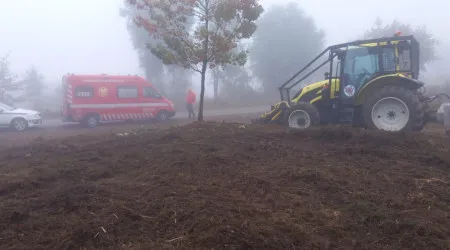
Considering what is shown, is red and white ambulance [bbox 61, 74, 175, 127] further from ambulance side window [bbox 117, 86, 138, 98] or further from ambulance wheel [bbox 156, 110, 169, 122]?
ambulance wheel [bbox 156, 110, 169, 122]

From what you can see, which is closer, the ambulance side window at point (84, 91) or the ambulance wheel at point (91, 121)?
the ambulance side window at point (84, 91)

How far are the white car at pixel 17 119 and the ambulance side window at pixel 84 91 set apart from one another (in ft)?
8.31

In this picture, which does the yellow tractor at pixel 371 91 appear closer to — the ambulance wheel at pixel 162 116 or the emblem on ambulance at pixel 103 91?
the ambulance wheel at pixel 162 116

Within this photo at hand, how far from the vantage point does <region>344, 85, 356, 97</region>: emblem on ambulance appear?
988cm

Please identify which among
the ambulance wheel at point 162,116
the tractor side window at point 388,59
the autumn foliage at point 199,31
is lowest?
the ambulance wheel at point 162,116

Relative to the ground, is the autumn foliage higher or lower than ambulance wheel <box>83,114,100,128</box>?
higher

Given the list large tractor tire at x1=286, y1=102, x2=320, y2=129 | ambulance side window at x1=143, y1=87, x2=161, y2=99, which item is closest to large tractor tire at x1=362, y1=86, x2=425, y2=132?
large tractor tire at x1=286, y1=102, x2=320, y2=129

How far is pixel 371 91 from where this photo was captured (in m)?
9.43

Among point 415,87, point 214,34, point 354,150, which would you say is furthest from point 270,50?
point 354,150

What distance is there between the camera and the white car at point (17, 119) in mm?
16625

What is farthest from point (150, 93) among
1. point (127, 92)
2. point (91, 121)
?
point (91, 121)

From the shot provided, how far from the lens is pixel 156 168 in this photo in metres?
6.39

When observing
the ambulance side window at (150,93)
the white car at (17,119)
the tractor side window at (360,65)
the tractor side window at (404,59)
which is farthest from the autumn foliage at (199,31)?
the white car at (17,119)

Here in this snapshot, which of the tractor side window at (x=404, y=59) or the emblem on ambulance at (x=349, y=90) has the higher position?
the tractor side window at (x=404, y=59)
